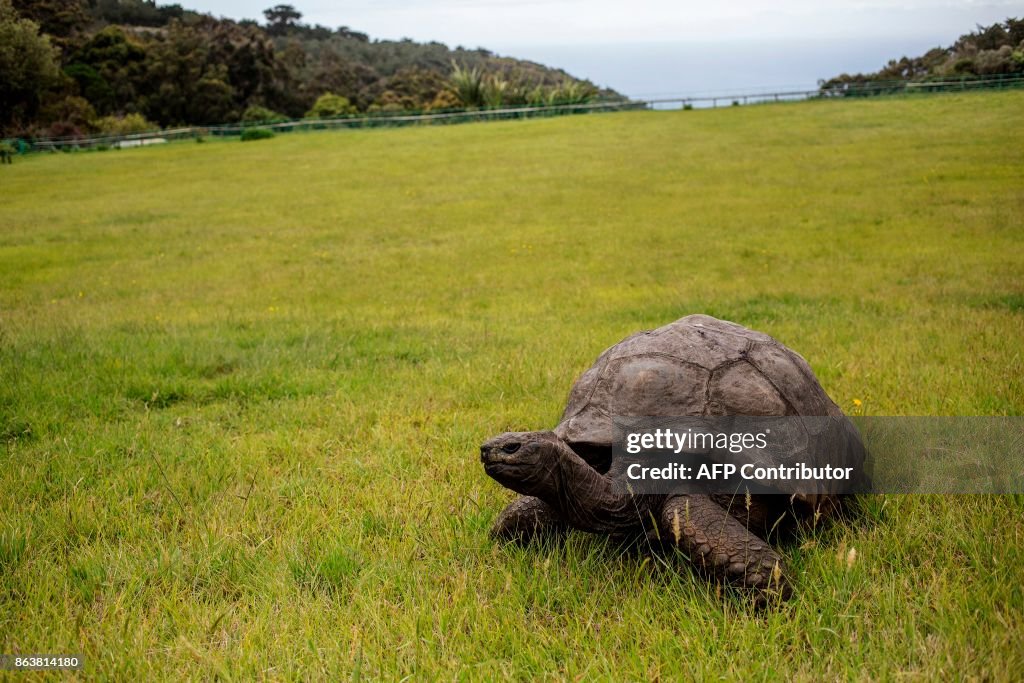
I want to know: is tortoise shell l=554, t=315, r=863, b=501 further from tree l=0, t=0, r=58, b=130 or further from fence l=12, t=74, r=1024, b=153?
fence l=12, t=74, r=1024, b=153

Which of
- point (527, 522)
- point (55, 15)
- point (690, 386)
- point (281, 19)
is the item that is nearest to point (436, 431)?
point (527, 522)

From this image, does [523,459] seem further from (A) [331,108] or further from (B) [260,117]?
(A) [331,108]

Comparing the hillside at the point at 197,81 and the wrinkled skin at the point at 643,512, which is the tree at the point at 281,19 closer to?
the hillside at the point at 197,81

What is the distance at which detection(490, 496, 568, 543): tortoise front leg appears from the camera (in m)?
3.66

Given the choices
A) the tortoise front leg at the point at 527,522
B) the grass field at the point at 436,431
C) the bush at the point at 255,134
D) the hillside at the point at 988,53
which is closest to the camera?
the grass field at the point at 436,431

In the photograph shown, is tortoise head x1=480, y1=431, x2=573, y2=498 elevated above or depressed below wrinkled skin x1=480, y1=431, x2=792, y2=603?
Answer: above

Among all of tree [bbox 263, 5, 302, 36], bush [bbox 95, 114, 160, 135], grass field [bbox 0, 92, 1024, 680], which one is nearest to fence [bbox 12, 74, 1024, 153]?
bush [bbox 95, 114, 160, 135]

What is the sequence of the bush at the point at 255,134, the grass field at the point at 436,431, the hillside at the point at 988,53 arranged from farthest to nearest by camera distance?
the bush at the point at 255,134
the hillside at the point at 988,53
the grass field at the point at 436,431

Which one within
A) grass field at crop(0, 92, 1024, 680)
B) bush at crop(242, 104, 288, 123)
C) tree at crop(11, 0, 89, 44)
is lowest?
grass field at crop(0, 92, 1024, 680)

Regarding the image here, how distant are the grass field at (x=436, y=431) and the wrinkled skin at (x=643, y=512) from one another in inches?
6.1

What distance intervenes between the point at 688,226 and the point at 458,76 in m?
40.7

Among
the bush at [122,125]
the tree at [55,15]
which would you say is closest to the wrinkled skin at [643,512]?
the tree at [55,15]

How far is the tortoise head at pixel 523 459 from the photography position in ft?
10.0

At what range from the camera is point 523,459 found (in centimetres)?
307
